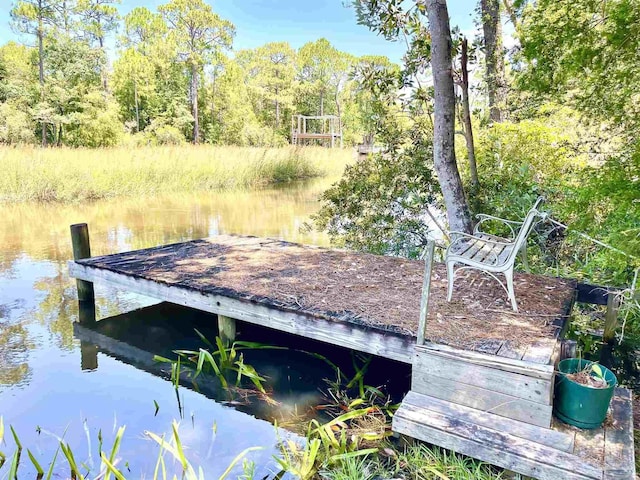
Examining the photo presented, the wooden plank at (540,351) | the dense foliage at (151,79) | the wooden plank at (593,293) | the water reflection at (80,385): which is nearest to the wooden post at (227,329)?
the water reflection at (80,385)

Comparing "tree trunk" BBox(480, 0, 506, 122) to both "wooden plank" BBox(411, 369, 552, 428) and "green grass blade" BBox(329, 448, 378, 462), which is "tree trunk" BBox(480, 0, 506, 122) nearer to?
"wooden plank" BBox(411, 369, 552, 428)

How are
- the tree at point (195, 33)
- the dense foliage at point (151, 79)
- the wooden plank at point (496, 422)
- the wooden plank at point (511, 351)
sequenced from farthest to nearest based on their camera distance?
the tree at point (195, 33), the dense foliage at point (151, 79), the wooden plank at point (511, 351), the wooden plank at point (496, 422)

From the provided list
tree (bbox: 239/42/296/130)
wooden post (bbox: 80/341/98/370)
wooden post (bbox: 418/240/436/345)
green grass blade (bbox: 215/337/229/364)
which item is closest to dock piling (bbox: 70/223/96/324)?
wooden post (bbox: 80/341/98/370)

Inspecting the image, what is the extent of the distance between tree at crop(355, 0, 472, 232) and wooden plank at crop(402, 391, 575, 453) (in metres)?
2.11

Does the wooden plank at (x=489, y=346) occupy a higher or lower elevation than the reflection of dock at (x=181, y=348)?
higher

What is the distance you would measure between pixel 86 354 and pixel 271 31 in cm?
3161

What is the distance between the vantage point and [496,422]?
7.23ft

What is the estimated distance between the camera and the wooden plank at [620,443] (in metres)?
1.87

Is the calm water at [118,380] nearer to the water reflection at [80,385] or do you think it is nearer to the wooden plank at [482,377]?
the water reflection at [80,385]

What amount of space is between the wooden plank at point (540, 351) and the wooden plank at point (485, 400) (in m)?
0.23

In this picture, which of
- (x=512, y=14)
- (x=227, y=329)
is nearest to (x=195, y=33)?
(x=512, y=14)

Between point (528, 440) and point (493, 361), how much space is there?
359 mm

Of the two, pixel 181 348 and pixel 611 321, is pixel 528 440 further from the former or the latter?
pixel 181 348

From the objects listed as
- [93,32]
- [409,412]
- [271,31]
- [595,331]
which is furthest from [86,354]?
[271,31]
